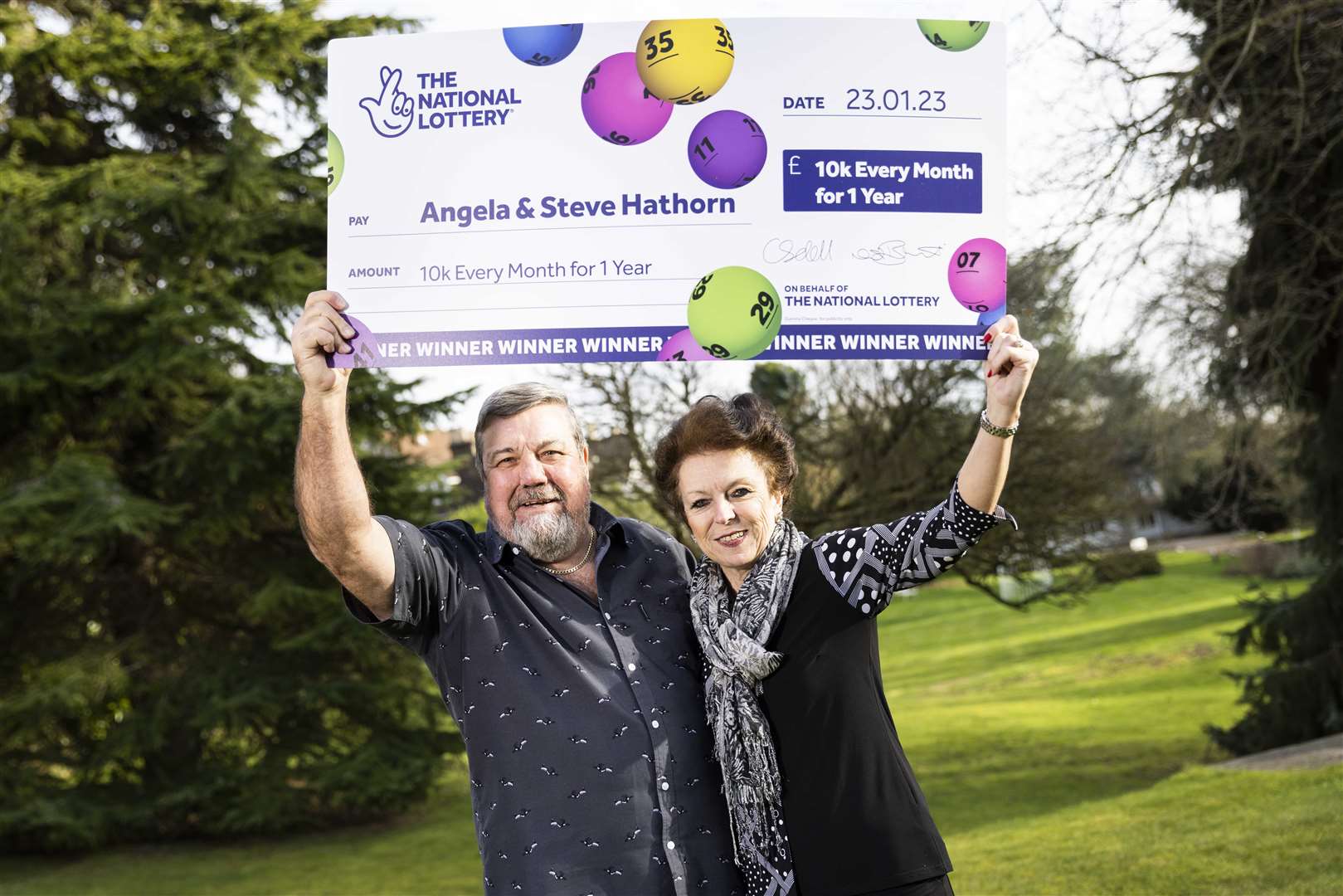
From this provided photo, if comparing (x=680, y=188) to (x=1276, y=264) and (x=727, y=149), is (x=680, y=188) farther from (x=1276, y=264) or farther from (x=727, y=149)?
(x=1276, y=264)

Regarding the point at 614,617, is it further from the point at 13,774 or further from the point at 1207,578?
the point at 1207,578

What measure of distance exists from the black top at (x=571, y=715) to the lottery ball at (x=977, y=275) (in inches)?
40.3

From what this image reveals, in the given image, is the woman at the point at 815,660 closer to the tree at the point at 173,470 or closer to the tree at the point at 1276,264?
the tree at the point at 1276,264

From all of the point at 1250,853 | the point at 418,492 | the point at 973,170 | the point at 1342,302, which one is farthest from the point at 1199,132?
the point at 418,492

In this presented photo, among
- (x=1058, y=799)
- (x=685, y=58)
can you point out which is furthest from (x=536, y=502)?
(x=1058, y=799)

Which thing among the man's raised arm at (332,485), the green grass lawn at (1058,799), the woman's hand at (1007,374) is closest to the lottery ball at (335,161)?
the man's raised arm at (332,485)

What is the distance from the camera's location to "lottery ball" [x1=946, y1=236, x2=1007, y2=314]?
118 inches

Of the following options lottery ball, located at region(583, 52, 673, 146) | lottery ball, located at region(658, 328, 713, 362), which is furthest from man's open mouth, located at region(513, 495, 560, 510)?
lottery ball, located at region(583, 52, 673, 146)

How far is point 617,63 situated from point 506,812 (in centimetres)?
183

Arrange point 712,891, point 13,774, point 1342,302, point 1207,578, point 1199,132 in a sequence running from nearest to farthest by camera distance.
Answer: point 712,891
point 1199,132
point 1342,302
point 13,774
point 1207,578

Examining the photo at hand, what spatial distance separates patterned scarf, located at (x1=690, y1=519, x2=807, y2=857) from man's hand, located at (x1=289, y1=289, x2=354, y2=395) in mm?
1016

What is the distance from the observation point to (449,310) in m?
3.00

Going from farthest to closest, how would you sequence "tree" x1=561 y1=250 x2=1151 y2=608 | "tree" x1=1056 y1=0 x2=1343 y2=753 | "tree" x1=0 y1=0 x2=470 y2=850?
"tree" x1=0 y1=0 x2=470 y2=850 → "tree" x1=561 y1=250 x2=1151 y2=608 → "tree" x1=1056 y1=0 x2=1343 y2=753

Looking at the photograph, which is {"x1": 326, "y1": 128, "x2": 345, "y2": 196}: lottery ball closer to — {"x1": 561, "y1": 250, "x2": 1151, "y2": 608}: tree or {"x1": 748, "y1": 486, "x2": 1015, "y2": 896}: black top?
{"x1": 748, "y1": 486, "x2": 1015, "y2": 896}: black top
